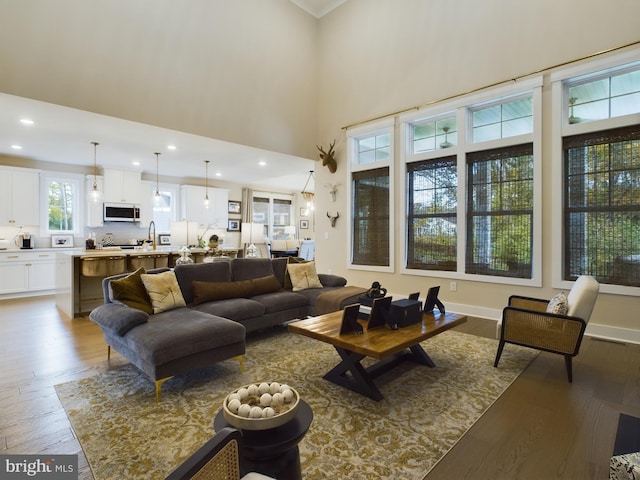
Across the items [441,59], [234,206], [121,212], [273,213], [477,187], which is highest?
[441,59]

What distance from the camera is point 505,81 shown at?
15.0ft

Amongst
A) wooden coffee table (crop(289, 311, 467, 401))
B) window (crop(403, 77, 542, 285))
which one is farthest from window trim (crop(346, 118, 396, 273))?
wooden coffee table (crop(289, 311, 467, 401))

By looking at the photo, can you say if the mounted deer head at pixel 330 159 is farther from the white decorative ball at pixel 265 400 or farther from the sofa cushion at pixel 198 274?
the white decorative ball at pixel 265 400

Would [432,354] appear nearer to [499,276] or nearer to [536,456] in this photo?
[536,456]

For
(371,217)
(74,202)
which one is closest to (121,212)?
(74,202)

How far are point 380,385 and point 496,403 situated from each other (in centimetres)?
83

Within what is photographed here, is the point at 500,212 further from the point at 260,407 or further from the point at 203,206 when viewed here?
the point at 203,206

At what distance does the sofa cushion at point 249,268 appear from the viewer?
4.25 metres

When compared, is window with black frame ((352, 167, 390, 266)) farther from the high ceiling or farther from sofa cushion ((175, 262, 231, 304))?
sofa cushion ((175, 262, 231, 304))

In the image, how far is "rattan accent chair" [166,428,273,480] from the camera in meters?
0.95

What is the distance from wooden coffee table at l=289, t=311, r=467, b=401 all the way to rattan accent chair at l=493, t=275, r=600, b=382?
45 cm

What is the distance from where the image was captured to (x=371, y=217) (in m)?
6.14

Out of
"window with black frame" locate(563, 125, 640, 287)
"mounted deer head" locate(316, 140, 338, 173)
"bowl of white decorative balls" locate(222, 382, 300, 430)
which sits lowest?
"bowl of white decorative balls" locate(222, 382, 300, 430)

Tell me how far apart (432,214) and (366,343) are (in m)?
3.54
